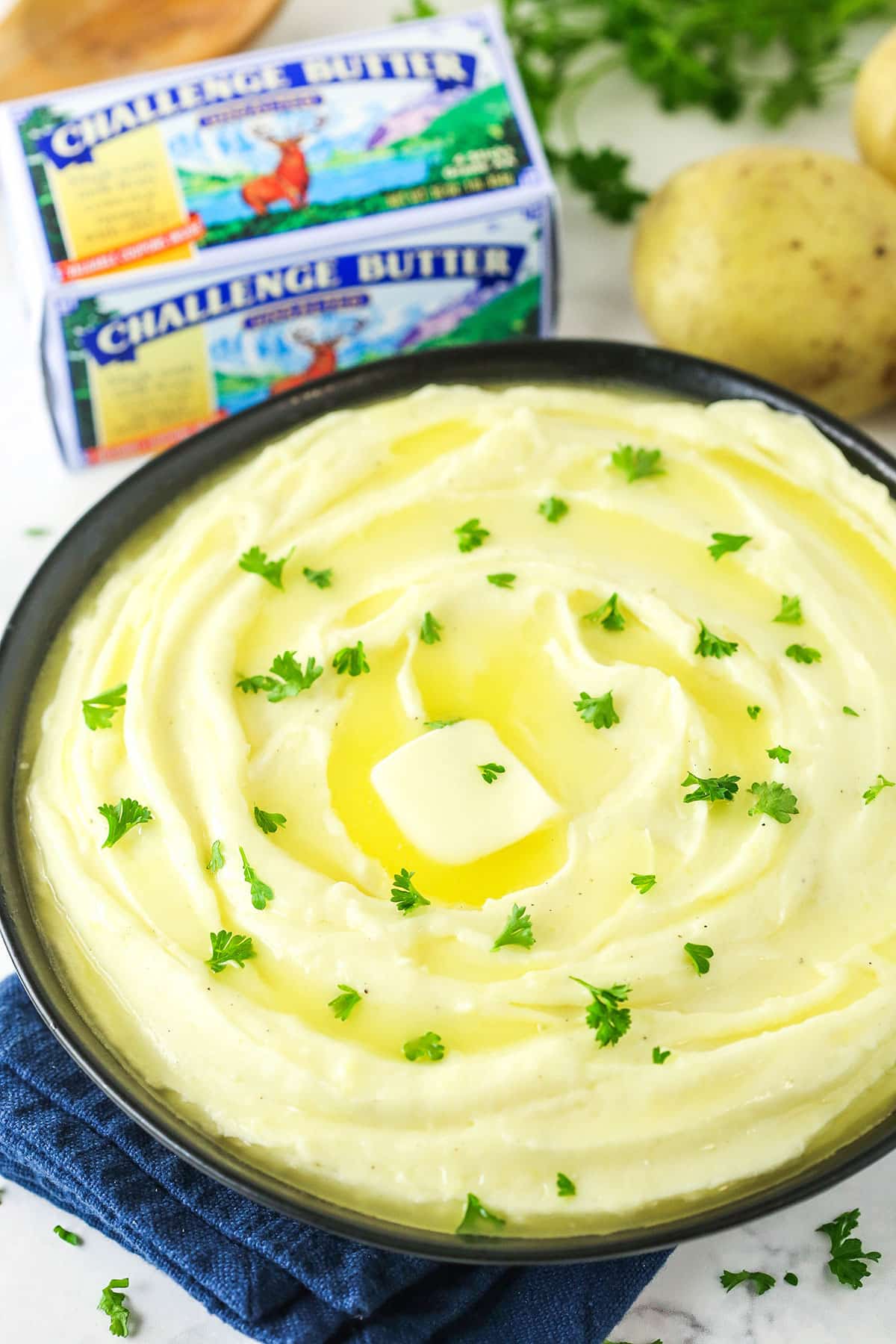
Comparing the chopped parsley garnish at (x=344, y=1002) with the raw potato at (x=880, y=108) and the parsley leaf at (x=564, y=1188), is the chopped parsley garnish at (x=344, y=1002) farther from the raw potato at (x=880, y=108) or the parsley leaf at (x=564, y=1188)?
the raw potato at (x=880, y=108)

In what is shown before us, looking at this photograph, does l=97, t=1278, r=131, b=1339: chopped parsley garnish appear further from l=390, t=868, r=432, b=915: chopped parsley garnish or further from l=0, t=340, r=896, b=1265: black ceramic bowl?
l=390, t=868, r=432, b=915: chopped parsley garnish

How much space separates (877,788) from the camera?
3.73m

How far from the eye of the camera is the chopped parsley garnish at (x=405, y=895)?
11.8ft

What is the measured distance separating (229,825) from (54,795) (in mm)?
562

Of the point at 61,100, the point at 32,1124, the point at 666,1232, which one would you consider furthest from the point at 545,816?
the point at 61,100

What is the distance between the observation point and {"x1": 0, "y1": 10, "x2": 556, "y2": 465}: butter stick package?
5059 millimetres

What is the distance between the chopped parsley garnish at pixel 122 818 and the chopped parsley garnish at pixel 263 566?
80 centimetres

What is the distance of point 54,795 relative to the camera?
397cm

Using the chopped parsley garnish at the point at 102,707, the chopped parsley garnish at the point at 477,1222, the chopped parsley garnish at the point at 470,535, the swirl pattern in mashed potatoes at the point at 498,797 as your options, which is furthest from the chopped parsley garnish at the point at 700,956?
the chopped parsley garnish at the point at 102,707

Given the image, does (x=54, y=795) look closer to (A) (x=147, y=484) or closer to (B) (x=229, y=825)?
(B) (x=229, y=825)

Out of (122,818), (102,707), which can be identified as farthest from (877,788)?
(102,707)

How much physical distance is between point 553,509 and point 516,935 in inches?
55.6

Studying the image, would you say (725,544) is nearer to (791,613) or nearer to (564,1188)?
(791,613)

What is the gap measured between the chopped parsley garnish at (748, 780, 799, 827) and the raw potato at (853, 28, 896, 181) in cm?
310
